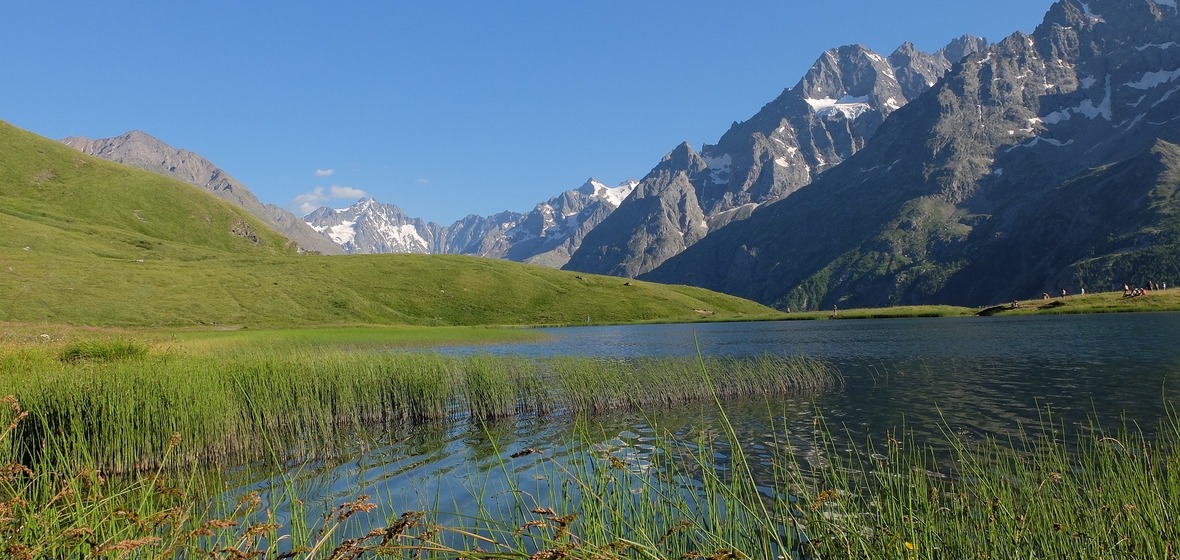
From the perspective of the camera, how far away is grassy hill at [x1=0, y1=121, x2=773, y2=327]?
106 metres

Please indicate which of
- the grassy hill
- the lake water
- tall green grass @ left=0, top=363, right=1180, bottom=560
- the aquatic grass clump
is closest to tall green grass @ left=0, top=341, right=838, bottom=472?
the aquatic grass clump

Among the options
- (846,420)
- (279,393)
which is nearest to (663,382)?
(846,420)

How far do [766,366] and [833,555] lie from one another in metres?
28.2

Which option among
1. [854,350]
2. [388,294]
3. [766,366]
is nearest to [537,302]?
[388,294]

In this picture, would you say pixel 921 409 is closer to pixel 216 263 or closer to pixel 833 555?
pixel 833 555

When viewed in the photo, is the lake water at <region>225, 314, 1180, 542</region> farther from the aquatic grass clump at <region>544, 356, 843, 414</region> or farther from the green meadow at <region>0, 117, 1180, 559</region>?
the aquatic grass clump at <region>544, 356, 843, 414</region>

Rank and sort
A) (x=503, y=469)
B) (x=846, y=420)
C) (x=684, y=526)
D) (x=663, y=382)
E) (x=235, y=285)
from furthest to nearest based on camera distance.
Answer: (x=235, y=285), (x=663, y=382), (x=846, y=420), (x=684, y=526), (x=503, y=469)

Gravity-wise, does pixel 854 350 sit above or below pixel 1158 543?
below

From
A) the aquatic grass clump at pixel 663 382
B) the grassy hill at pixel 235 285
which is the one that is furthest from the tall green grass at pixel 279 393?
the grassy hill at pixel 235 285

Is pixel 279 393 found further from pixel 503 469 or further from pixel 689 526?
pixel 689 526

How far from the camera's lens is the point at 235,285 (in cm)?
13012

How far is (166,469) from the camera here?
17.9 meters

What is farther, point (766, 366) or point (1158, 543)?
point (766, 366)

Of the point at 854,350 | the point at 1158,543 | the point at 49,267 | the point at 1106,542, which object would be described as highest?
the point at 49,267
